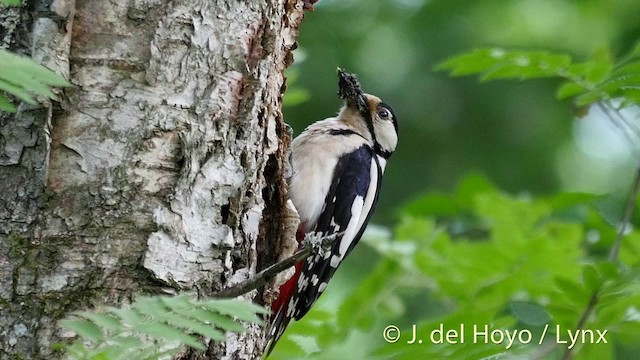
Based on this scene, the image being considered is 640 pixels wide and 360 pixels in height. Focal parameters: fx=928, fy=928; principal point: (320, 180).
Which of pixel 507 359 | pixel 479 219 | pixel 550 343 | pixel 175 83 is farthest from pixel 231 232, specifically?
pixel 479 219

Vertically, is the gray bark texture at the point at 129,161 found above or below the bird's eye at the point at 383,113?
below

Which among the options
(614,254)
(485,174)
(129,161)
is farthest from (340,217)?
(485,174)

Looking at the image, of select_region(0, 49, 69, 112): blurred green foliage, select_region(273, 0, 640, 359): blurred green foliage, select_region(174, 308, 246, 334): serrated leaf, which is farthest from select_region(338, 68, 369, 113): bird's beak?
select_region(0, 49, 69, 112): blurred green foliage

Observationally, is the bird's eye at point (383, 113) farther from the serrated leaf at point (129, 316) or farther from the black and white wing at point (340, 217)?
the serrated leaf at point (129, 316)

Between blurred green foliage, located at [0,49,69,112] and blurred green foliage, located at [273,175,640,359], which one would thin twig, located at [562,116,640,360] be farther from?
blurred green foliage, located at [0,49,69,112]

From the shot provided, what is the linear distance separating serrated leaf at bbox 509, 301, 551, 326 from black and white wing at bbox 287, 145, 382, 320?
3.07ft

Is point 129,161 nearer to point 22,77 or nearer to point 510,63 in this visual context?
point 22,77

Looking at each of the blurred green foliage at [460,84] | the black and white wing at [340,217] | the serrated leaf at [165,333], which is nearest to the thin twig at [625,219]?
the black and white wing at [340,217]

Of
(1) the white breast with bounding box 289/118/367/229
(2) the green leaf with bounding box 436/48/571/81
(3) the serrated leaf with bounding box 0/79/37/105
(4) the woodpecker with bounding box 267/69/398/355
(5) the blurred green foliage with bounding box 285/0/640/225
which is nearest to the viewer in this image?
(3) the serrated leaf with bounding box 0/79/37/105

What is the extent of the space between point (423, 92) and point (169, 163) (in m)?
4.94

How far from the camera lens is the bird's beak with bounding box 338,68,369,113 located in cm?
429

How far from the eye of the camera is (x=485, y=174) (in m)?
6.76

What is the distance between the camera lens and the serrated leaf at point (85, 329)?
1.46 metres

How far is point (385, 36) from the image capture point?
714cm
